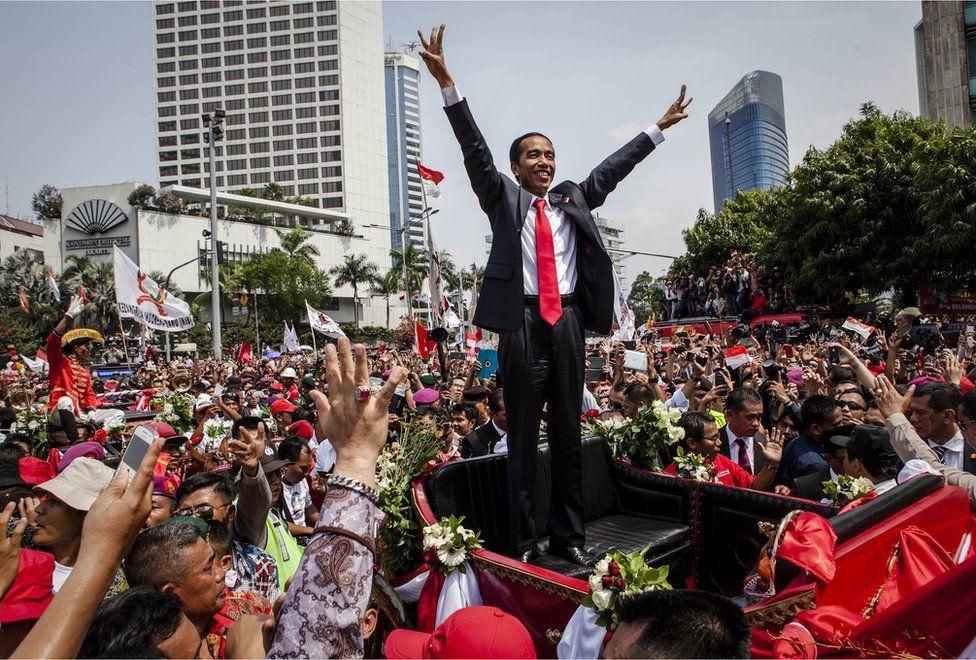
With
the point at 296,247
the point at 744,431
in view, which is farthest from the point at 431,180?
the point at 296,247

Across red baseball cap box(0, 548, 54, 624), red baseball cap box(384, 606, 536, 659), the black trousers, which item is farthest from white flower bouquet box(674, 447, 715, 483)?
red baseball cap box(0, 548, 54, 624)

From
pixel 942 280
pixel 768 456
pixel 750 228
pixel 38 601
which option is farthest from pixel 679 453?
pixel 750 228

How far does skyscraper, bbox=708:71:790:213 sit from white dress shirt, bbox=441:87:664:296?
109m

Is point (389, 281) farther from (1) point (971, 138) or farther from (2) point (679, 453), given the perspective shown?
(2) point (679, 453)

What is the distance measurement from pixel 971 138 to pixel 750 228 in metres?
19.9

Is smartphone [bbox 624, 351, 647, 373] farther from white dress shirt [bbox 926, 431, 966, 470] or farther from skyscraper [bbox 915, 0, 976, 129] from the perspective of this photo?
skyscraper [bbox 915, 0, 976, 129]

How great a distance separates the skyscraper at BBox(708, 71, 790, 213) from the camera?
4259 inches

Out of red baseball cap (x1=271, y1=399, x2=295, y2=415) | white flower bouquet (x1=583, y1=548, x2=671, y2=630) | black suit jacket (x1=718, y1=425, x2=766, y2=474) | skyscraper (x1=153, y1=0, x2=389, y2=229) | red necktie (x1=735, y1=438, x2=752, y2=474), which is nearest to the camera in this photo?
white flower bouquet (x1=583, y1=548, x2=671, y2=630)

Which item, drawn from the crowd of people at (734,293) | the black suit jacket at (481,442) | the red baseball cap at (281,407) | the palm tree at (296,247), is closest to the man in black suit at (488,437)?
the black suit jacket at (481,442)

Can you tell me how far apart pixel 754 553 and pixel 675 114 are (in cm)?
229

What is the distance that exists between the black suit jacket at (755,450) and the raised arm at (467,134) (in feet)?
11.3

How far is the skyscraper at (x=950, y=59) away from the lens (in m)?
29.2

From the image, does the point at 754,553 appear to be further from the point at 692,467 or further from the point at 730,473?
the point at 730,473

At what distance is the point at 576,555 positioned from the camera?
313cm
